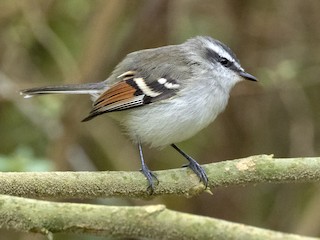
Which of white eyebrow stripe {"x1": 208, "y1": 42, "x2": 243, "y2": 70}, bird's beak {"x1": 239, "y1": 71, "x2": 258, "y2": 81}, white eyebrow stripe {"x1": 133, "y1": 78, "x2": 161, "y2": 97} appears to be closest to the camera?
white eyebrow stripe {"x1": 133, "y1": 78, "x2": 161, "y2": 97}

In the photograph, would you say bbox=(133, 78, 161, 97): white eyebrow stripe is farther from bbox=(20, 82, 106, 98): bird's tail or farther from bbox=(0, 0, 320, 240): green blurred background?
bbox=(0, 0, 320, 240): green blurred background

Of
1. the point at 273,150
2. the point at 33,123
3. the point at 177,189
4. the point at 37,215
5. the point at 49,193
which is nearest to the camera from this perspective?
the point at 37,215

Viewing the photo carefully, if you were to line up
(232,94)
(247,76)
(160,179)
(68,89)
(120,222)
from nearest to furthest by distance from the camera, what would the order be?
(120,222), (160,179), (68,89), (247,76), (232,94)

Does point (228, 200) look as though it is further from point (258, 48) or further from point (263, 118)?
point (258, 48)

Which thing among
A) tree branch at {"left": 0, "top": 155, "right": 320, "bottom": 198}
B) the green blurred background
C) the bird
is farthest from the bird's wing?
the green blurred background

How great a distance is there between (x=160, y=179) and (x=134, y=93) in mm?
881

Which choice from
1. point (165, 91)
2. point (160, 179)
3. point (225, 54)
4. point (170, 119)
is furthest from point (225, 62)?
point (160, 179)

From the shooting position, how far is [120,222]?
2316 mm

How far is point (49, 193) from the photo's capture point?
9.93 feet

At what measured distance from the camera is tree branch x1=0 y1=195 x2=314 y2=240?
2.29 metres

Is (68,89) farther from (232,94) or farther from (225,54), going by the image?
(232,94)

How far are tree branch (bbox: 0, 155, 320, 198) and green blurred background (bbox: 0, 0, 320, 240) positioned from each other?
8.23 feet

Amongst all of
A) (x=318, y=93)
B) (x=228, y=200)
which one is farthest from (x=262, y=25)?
(x=228, y=200)

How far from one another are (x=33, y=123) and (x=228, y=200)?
1.99 m
